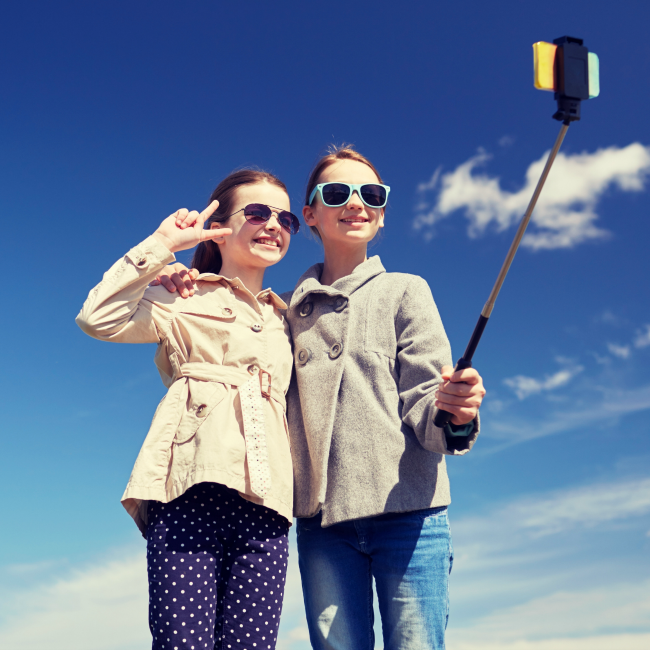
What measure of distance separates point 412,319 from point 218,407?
1.22 m

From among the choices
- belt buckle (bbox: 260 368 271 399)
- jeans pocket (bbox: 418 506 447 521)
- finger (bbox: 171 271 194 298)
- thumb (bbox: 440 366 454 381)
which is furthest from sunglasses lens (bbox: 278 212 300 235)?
jeans pocket (bbox: 418 506 447 521)

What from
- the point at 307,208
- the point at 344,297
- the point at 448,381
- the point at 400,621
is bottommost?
the point at 400,621

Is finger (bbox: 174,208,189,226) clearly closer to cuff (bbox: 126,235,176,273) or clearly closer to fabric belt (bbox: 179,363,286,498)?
cuff (bbox: 126,235,176,273)

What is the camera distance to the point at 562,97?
8.59 feet

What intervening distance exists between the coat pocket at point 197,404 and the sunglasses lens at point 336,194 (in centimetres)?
146

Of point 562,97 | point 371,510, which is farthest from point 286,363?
point 562,97

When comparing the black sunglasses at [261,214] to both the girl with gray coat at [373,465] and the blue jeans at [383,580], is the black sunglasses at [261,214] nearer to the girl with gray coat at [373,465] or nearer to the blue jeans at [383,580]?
the girl with gray coat at [373,465]

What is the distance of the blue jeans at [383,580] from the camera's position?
3.63 metres

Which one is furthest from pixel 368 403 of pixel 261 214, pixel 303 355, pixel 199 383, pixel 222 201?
pixel 222 201

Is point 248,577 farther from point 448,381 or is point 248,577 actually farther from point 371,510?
point 448,381

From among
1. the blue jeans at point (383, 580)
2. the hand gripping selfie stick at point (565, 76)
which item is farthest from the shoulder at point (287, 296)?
the hand gripping selfie stick at point (565, 76)

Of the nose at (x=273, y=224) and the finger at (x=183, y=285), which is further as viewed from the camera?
the nose at (x=273, y=224)

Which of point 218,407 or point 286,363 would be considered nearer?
point 218,407

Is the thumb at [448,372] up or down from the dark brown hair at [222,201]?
down
